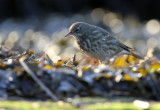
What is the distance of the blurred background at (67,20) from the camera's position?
13.8 m

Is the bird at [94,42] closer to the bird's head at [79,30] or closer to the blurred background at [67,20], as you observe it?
the bird's head at [79,30]

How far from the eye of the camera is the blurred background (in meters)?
13.8

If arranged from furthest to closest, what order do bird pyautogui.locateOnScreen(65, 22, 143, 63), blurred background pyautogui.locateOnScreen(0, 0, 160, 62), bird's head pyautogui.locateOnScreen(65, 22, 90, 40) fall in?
blurred background pyautogui.locateOnScreen(0, 0, 160, 62) < bird's head pyautogui.locateOnScreen(65, 22, 90, 40) < bird pyautogui.locateOnScreen(65, 22, 143, 63)

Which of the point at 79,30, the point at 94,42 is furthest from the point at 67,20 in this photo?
the point at 94,42

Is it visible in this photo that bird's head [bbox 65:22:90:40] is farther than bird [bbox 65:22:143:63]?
Yes

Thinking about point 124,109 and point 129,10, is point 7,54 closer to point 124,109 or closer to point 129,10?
point 124,109

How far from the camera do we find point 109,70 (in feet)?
13.5

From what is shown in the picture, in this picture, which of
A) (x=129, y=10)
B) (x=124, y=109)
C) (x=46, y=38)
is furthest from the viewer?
(x=129, y=10)

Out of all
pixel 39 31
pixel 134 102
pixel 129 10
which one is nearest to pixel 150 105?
pixel 134 102

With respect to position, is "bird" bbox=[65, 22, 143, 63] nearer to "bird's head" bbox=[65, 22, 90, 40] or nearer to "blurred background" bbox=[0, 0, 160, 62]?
"bird's head" bbox=[65, 22, 90, 40]

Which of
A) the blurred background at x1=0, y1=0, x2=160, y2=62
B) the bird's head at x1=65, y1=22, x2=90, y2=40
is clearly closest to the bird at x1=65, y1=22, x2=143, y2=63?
the bird's head at x1=65, y1=22, x2=90, y2=40

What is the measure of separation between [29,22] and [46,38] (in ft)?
15.8

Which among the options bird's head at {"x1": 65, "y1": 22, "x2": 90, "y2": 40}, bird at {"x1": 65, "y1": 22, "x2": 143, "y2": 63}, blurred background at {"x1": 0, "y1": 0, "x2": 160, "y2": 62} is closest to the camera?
bird at {"x1": 65, "y1": 22, "x2": 143, "y2": 63}

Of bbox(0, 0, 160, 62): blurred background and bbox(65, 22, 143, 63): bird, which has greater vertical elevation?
bbox(0, 0, 160, 62): blurred background
